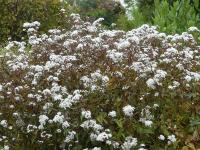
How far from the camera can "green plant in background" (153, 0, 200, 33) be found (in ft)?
30.4

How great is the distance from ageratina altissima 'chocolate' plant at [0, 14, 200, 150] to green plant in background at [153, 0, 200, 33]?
341 centimetres

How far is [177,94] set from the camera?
→ 209 inches

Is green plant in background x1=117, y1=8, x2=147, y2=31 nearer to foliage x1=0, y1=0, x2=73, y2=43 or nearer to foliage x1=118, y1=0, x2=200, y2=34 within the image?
foliage x1=118, y1=0, x2=200, y2=34

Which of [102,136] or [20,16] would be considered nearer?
[102,136]

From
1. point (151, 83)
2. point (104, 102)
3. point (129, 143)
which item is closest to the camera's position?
point (129, 143)

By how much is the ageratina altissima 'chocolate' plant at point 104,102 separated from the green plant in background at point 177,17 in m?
3.41

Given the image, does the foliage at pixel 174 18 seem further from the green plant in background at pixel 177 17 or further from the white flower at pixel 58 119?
the white flower at pixel 58 119

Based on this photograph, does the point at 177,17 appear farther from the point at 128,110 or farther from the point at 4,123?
the point at 4,123

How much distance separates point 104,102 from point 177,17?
4771mm

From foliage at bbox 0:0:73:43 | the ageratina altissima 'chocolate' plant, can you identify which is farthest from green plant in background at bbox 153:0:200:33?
the ageratina altissima 'chocolate' plant

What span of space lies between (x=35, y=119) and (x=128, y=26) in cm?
547

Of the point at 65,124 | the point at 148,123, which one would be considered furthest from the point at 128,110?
the point at 65,124

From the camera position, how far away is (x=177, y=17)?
9617 millimetres

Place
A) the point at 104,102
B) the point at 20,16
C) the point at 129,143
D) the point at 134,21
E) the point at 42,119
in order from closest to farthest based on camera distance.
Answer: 1. the point at 129,143
2. the point at 42,119
3. the point at 104,102
4. the point at 134,21
5. the point at 20,16
